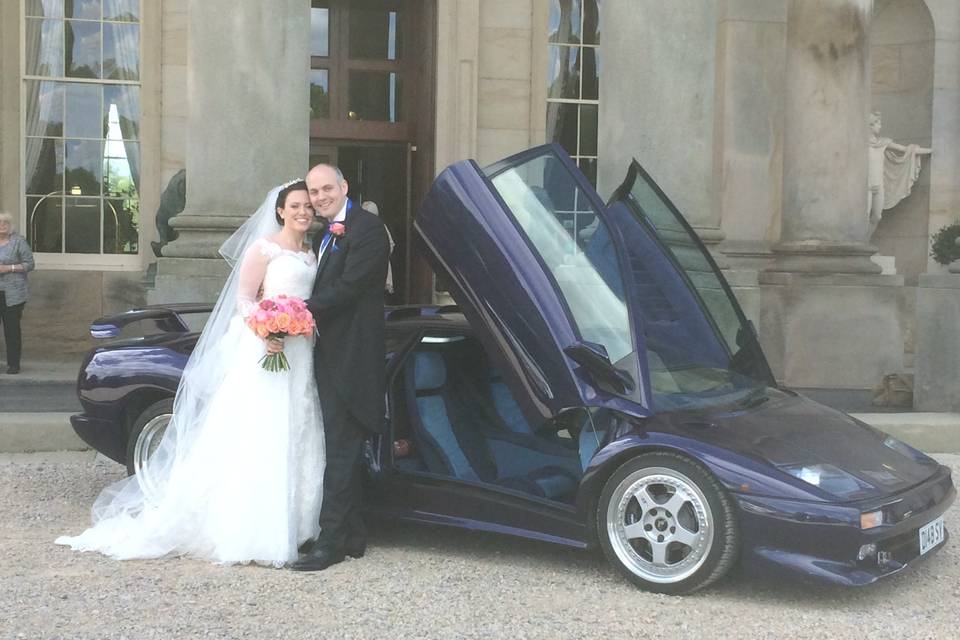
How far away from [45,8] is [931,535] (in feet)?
40.0

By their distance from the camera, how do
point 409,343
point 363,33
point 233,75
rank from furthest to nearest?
point 363,33 < point 233,75 < point 409,343

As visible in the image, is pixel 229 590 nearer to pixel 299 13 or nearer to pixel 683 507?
pixel 683 507

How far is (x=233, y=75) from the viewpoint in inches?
376

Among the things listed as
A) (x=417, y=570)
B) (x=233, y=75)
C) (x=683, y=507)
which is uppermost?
(x=233, y=75)

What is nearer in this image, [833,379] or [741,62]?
[833,379]

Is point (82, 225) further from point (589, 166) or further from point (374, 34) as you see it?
point (589, 166)

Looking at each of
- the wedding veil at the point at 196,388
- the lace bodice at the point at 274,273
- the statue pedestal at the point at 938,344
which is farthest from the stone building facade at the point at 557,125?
the lace bodice at the point at 274,273

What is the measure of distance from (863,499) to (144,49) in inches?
447

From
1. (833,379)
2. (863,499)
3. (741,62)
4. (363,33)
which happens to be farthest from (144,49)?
(863,499)

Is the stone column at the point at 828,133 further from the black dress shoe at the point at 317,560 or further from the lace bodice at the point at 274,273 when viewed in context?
the black dress shoe at the point at 317,560

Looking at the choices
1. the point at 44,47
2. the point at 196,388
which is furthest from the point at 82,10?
the point at 196,388

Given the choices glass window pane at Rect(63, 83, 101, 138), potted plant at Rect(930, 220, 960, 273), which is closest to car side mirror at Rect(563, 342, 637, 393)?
potted plant at Rect(930, 220, 960, 273)

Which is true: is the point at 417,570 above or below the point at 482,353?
below

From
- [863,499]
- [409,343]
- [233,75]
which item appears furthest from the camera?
[233,75]
